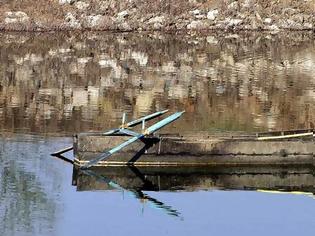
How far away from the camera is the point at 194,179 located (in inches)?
912

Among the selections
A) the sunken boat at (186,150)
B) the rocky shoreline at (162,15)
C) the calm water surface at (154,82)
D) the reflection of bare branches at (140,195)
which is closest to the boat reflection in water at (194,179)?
the reflection of bare branches at (140,195)

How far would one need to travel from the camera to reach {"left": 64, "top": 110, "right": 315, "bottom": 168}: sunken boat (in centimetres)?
2331

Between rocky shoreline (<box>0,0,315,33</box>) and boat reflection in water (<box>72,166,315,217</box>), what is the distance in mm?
49618

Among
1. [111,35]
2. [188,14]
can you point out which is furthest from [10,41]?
[188,14]

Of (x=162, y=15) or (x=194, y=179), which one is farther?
(x=162, y=15)

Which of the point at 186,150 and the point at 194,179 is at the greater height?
the point at 186,150

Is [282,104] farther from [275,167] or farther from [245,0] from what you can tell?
[245,0]

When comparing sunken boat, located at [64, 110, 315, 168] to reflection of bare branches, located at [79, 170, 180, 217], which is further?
sunken boat, located at [64, 110, 315, 168]

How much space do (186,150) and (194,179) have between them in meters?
0.86

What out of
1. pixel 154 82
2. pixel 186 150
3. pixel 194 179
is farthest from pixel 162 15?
pixel 194 179

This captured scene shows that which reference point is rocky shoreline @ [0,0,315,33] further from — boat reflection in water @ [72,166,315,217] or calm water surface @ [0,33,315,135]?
boat reflection in water @ [72,166,315,217]

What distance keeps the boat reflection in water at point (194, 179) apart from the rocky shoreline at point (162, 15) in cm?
4962

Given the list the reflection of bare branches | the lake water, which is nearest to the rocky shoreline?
the lake water

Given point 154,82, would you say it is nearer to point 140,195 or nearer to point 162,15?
point 140,195
